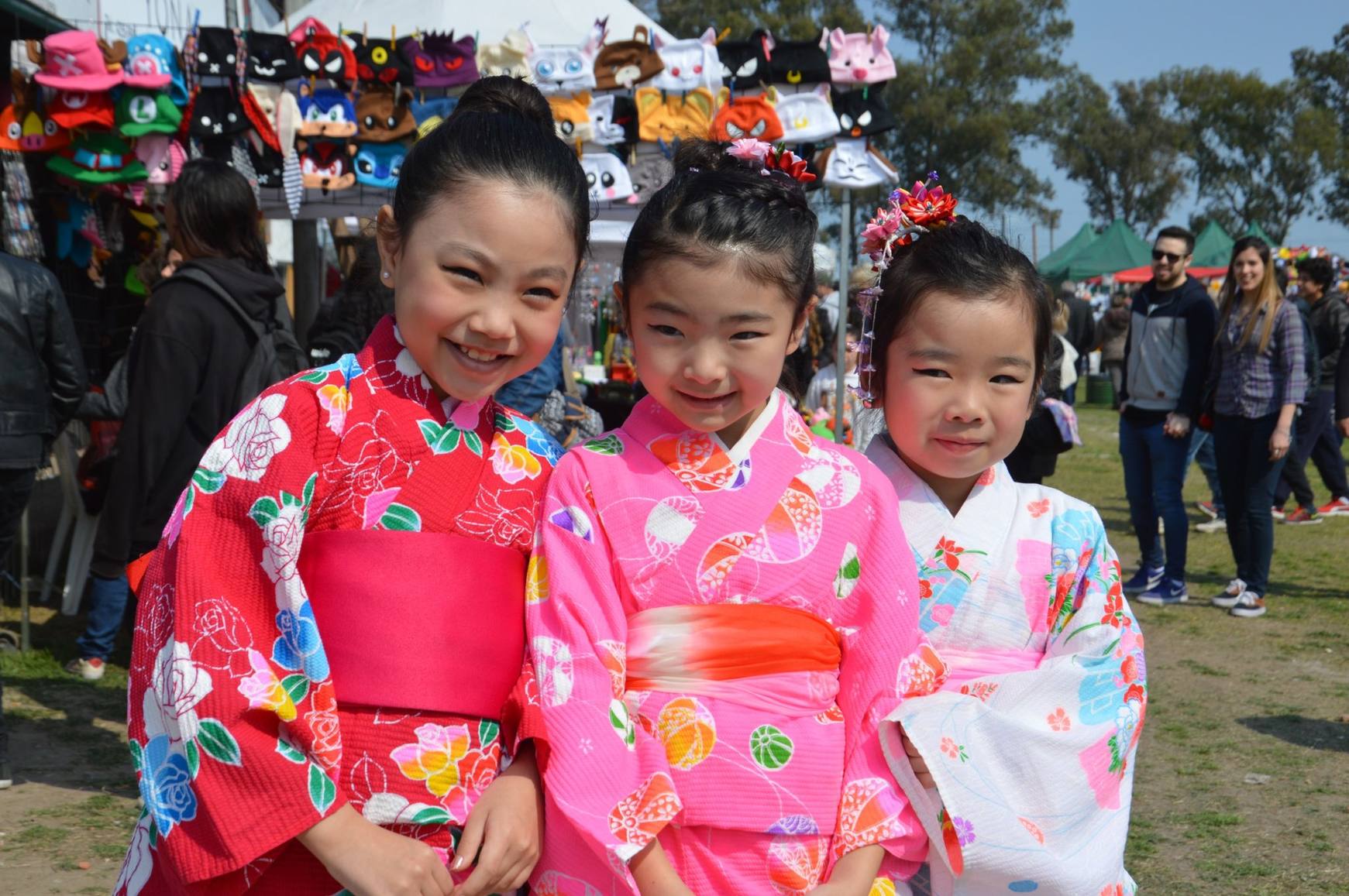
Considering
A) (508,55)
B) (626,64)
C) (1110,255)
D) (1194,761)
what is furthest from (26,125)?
(1110,255)

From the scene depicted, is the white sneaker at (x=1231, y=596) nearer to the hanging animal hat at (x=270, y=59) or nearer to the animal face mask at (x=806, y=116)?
the animal face mask at (x=806, y=116)

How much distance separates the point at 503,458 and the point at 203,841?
608 mm

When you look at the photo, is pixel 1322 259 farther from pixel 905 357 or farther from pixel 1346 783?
pixel 905 357

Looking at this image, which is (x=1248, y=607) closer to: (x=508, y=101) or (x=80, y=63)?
(x=508, y=101)

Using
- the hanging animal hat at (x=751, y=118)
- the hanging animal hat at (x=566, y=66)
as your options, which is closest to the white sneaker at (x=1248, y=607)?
the hanging animal hat at (x=751, y=118)

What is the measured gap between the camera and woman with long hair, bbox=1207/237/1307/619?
617 cm

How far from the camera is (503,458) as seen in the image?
170 centimetres

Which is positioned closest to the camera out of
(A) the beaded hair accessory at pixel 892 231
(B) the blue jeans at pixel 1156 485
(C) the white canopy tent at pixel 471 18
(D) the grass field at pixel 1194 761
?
(A) the beaded hair accessory at pixel 892 231

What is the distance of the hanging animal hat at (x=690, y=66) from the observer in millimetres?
6098

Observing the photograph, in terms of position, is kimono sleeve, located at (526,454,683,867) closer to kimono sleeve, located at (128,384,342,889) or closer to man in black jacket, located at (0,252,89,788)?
kimono sleeve, located at (128,384,342,889)

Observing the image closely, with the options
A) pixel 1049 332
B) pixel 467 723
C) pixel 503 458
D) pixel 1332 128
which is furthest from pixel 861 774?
pixel 1332 128

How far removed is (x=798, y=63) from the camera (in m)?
6.09

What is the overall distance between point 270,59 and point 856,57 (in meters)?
2.89

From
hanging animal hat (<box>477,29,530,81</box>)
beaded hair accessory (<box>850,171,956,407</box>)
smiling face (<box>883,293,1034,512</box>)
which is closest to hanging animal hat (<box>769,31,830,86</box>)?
hanging animal hat (<box>477,29,530,81</box>)
